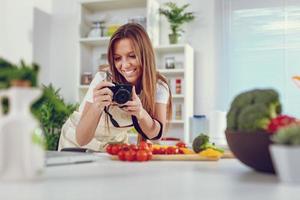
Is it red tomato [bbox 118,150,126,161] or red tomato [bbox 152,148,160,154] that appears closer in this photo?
red tomato [bbox 118,150,126,161]

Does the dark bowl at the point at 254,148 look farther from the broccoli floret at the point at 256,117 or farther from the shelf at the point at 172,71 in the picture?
the shelf at the point at 172,71

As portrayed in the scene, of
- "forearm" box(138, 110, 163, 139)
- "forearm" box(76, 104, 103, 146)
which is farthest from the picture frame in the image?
"forearm" box(76, 104, 103, 146)

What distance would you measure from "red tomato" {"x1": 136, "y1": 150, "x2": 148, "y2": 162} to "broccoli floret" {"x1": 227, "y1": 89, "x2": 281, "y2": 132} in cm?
30

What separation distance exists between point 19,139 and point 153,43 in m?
2.84

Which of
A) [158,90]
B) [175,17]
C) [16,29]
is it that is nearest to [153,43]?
[175,17]

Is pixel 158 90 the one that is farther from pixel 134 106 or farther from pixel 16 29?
pixel 16 29

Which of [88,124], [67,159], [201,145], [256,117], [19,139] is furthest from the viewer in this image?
[88,124]

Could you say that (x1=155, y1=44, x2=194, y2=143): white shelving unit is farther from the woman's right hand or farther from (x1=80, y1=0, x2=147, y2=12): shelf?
the woman's right hand

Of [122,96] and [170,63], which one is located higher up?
[170,63]

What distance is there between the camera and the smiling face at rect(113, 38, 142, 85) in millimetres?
1806

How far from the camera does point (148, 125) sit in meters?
1.71

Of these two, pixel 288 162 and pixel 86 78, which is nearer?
pixel 288 162

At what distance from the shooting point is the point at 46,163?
89 cm

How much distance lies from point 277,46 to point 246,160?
9.19 feet
